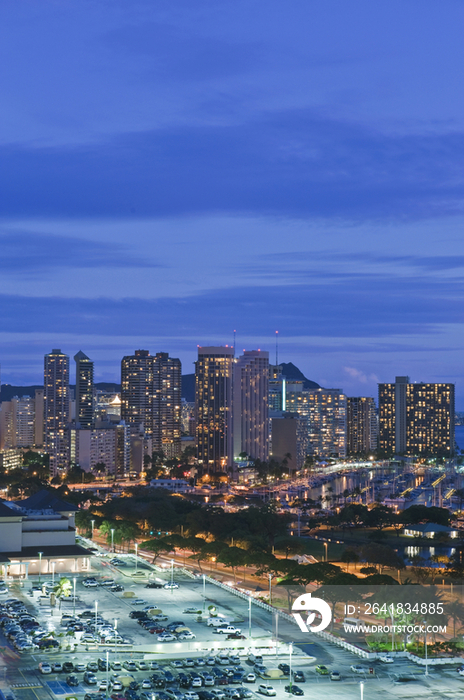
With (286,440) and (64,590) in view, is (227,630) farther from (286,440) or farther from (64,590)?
(286,440)

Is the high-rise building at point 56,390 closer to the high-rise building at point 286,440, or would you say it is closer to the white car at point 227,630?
the high-rise building at point 286,440

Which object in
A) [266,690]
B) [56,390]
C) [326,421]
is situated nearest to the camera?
[266,690]

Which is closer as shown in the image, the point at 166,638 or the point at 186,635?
the point at 166,638

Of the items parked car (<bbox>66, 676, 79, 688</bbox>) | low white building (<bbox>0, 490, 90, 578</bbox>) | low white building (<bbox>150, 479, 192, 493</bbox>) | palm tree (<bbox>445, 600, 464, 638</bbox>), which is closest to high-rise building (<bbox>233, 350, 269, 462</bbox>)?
low white building (<bbox>150, 479, 192, 493</bbox>)

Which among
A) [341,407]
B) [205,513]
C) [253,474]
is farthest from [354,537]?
[341,407]

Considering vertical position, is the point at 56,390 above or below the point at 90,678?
above

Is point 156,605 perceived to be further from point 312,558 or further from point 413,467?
point 413,467

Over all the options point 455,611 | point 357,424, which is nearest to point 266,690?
point 455,611
